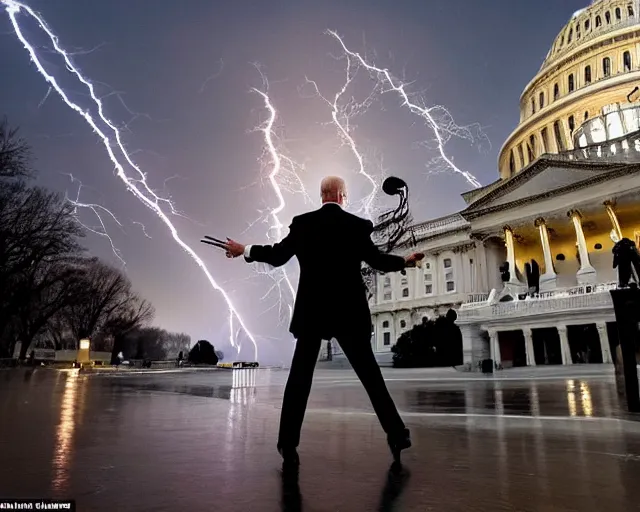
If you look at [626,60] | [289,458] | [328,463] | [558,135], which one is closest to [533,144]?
[558,135]

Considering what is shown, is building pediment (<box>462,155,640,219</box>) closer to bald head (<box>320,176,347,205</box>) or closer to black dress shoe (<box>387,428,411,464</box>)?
bald head (<box>320,176,347,205</box>)

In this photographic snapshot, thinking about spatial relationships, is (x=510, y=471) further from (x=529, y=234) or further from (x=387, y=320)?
(x=387, y=320)

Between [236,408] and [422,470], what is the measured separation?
4.47 meters

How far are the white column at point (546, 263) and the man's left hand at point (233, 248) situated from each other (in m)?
40.6

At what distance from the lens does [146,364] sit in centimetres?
4541

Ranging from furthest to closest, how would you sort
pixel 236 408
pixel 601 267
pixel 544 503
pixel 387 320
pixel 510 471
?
pixel 387 320
pixel 601 267
pixel 236 408
pixel 510 471
pixel 544 503

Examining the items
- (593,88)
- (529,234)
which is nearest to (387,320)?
(529,234)

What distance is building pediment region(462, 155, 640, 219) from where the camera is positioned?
3822 centimetres

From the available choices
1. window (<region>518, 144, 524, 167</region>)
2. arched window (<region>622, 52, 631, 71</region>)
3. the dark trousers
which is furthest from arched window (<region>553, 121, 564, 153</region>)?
the dark trousers

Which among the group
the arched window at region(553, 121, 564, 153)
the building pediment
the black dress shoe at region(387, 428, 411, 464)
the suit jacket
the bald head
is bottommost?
the black dress shoe at region(387, 428, 411, 464)

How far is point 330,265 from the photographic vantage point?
3.35m

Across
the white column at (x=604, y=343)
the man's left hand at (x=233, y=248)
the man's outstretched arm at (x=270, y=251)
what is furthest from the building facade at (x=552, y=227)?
the man's left hand at (x=233, y=248)

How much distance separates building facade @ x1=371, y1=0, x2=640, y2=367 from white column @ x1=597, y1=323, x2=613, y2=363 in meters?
0.06

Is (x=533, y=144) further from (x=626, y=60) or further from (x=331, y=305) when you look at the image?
(x=331, y=305)
